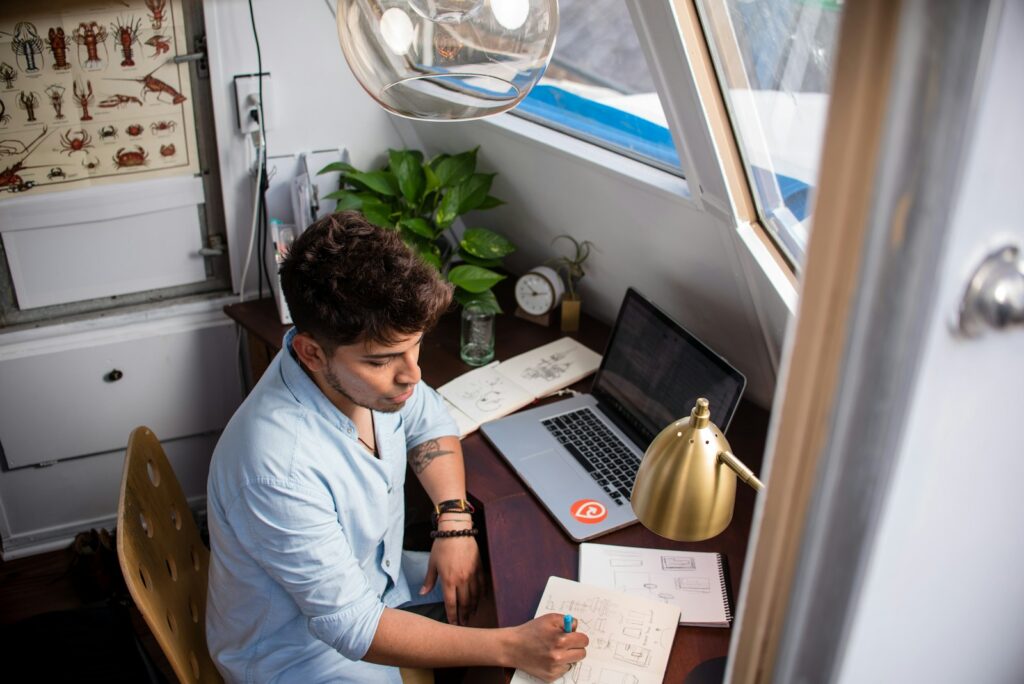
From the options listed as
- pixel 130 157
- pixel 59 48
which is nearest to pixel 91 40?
pixel 59 48

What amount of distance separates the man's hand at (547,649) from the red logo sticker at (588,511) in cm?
28

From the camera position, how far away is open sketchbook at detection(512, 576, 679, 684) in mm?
1208

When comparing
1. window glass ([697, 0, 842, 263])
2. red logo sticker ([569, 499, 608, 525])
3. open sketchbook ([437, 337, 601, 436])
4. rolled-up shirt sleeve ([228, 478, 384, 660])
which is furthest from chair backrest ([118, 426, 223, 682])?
window glass ([697, 0, 842, 263])

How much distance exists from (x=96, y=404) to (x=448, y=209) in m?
1.14

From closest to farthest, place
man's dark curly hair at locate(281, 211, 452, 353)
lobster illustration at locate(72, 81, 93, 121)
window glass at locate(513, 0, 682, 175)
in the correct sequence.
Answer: man's dark curly hair at locate(281, 211, 452, 353) < window glass at locate(513, 0, 682, 175) < lobster illustration at locate(72, 81, 93, 121)

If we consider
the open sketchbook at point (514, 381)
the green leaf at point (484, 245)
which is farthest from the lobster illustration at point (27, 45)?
the open sketchbook at point (514, 381)

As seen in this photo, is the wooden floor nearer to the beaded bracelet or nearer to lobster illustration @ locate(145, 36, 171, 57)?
the beaded bracelet

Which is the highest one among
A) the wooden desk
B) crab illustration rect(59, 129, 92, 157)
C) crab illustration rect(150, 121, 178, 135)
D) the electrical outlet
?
the electrical outlet

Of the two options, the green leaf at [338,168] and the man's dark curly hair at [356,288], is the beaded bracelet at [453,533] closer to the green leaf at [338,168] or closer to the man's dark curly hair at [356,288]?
the man's dark curly hair at [356,288]

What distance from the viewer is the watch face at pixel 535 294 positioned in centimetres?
212

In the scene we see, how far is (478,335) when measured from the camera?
2029mm

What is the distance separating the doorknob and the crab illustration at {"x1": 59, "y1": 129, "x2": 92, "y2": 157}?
2.17m

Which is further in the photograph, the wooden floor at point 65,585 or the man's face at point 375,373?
the wooden floor at point 65,585

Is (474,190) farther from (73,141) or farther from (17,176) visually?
(17,176)
